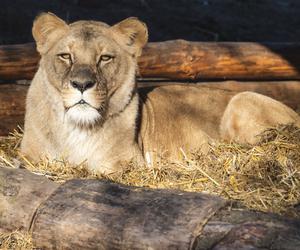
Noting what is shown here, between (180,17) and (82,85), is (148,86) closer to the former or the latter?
(82,85)

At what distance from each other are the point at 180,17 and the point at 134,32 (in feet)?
17.3

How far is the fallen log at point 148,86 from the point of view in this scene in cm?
589

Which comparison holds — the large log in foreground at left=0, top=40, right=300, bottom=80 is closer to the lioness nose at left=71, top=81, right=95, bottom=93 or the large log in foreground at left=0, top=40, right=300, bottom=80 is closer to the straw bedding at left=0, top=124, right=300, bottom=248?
the straw bedding at left=0, top=124, right=300, bottom=248

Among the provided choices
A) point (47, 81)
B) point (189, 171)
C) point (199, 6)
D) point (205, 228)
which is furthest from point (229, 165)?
point (199, 6)

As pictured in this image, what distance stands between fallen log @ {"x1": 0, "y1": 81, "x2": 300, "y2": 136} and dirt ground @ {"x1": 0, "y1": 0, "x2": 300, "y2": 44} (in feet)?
8.43

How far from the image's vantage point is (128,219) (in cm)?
347

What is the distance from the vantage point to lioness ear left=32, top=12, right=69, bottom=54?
4.98 meters

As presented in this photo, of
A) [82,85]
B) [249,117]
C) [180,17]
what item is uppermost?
[82,85]

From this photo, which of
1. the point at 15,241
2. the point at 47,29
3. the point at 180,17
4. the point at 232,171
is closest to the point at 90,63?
the point at 47,29

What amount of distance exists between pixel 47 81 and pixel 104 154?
1.93 feet

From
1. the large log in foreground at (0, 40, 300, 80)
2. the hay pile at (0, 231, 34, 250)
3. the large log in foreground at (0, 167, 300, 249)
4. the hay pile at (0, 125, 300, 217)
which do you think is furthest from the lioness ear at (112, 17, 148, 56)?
the hay pile at (0, 231, 34, 250)

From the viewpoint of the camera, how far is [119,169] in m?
5.02

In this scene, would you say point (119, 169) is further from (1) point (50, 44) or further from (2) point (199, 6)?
(2) point (199, 6)

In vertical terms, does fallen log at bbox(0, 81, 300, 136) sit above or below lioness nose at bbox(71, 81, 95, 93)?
below
